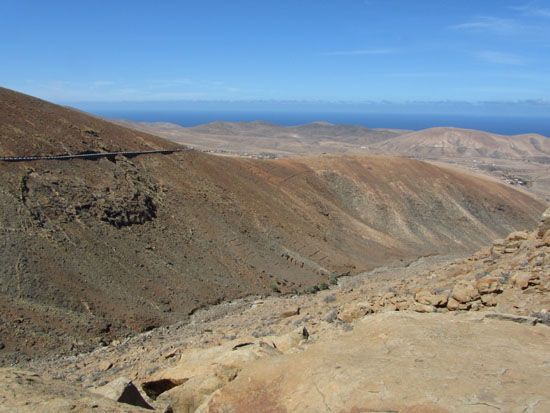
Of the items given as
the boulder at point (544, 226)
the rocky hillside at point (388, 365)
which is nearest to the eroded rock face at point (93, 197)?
the rocky hillside at point (388, 365)

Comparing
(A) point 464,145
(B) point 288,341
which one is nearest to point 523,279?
(B) point 288,341

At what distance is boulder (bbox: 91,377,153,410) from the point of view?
9.16 m

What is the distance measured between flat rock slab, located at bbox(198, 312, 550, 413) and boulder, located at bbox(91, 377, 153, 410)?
2.07 meters

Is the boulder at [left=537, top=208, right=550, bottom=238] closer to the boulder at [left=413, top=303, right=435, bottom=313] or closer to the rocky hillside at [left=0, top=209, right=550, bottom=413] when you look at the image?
the rocky hillside at [left=0, top=209, right=550, bottom=413]

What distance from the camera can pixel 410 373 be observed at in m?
7.36

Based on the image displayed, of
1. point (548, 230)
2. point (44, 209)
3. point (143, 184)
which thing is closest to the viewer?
point (548, 230)

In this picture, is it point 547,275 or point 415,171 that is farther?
point 415,171

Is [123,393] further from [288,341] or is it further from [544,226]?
[544,226]

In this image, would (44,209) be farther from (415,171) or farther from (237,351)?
(415,171)

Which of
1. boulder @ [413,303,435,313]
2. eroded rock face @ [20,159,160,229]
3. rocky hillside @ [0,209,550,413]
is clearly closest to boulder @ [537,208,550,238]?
rocky hillside @ [0,209,550,413]

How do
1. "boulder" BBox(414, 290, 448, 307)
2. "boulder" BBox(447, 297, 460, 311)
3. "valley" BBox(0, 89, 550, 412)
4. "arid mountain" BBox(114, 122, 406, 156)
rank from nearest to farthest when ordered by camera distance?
"valley" BBox(0, 89, 550, 412), "boulder" BBox(447, 297, 460, 311), "boulder" BBox(414, 290, 448, 307), "arid mountain" BBox(114, 122, 406, 156)

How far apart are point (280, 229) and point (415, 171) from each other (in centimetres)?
2671

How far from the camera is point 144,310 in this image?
71.5ft

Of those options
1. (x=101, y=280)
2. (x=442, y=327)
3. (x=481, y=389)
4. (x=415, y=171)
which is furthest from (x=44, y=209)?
(x=415, y=171)
